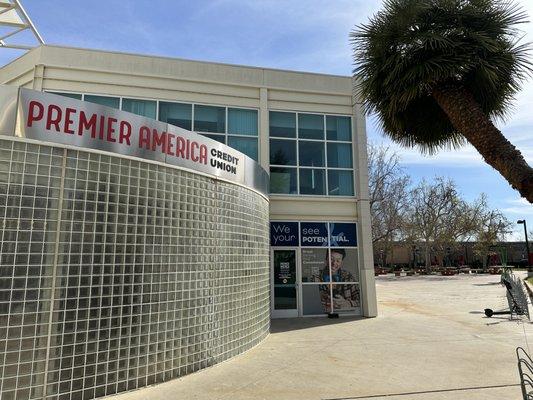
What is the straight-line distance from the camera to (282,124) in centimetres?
1512

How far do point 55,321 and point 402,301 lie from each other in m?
17.9

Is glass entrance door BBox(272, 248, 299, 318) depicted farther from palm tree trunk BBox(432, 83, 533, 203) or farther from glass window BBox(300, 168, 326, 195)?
palm tree trunk BBox(432, 83, 533, 203)

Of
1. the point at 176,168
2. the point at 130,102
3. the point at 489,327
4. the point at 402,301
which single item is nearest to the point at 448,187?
the point at 402,301

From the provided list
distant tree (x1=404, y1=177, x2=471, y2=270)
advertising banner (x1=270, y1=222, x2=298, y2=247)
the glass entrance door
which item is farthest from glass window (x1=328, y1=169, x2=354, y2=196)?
distant tree (x1=404, y1=177, x2=471, y2=270)

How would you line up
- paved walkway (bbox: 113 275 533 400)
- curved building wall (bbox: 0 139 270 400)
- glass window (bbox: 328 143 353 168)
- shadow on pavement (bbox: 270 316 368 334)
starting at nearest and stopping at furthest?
curved building wall (bbox: 0 139 270 400)
paved walkway (bbox: 113 275 533 400)
shadow on pavement (bbox: 270 316 368 334)
glass window (bbox: 328 143 353 168)

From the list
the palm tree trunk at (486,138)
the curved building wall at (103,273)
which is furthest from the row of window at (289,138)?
the palm tree trunk at (486,138)

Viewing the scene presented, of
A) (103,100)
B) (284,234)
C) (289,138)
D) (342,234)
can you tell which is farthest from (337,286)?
(103,100)

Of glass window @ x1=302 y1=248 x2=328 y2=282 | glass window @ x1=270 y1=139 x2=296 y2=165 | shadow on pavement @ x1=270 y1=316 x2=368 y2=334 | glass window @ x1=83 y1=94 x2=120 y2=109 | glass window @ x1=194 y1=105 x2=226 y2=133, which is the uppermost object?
glass window @ x1=83 y1=94 x2=120 y2=109

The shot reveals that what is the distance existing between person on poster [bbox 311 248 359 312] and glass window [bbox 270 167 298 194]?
8.91 feet

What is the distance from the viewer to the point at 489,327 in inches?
493

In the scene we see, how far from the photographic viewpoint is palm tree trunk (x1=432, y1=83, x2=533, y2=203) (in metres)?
4.87

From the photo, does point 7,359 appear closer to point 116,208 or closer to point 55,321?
point 55,321

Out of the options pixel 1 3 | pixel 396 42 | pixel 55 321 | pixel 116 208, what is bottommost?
pixel 55 321

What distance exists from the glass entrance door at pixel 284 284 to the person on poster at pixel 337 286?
0.82 meters
